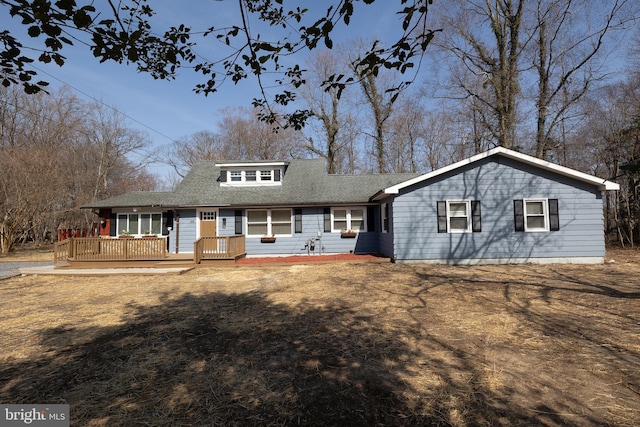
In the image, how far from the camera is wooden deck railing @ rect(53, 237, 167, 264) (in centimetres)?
1228

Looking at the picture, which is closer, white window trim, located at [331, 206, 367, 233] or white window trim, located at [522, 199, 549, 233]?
white window trim, located at [522, 199, 549, 233]

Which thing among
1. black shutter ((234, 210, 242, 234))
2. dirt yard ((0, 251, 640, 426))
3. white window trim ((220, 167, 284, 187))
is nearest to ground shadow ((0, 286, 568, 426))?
dirt yard ((0, 251, 640, 426))

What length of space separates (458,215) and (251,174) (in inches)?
415

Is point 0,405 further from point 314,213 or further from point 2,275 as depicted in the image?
point 314,213

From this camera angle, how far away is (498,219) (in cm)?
1154

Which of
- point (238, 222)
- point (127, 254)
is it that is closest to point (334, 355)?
point (127, 254)

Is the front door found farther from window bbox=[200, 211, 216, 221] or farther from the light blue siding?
the light blue siding

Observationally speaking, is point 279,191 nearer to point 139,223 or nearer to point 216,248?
point 216,248

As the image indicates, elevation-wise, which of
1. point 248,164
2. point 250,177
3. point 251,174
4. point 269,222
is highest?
point 248,164

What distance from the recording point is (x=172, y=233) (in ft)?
50.4

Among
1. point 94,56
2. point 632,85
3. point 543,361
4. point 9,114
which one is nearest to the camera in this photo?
point 94,56

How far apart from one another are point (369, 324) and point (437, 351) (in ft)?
4.25

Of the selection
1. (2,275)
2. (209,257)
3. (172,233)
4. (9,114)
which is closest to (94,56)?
(209,257)

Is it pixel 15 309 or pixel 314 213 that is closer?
pixel 15 309
